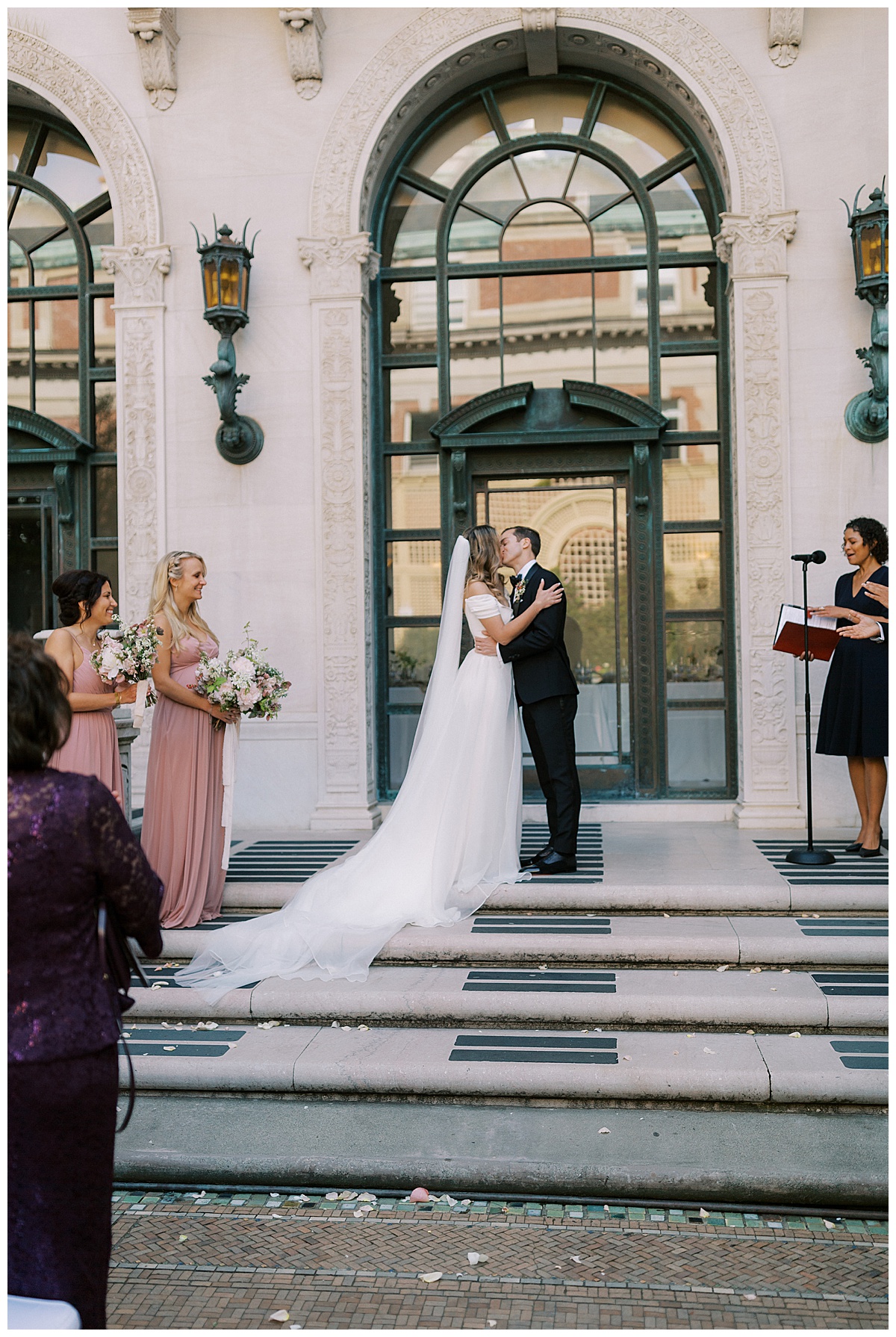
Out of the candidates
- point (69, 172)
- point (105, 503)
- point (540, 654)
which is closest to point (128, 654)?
point (540, 654)

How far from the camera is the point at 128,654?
6.38m

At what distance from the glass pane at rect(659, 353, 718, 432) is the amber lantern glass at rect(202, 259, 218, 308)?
390cm

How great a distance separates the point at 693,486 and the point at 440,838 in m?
4.54

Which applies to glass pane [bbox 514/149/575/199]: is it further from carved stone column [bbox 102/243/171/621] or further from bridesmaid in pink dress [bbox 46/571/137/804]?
bridesmaid in pink dress [bbox 46/571/137/804]

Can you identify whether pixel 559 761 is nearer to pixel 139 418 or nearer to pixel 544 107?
pixel 139 418

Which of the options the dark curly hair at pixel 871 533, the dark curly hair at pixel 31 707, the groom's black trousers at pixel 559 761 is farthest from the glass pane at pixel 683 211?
the dark curly hair at pixel 31 707

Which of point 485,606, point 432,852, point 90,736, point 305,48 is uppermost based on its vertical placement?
point 305,48

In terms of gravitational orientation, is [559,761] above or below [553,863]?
above

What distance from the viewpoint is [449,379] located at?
10.1m

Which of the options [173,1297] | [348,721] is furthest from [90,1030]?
[348,721]

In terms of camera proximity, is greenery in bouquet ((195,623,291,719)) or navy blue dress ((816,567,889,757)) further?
navy blue dress ((816,567,889,757))

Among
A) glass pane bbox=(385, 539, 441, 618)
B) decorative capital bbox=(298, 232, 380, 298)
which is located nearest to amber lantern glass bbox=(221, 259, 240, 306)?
decorative capital bbox=(298, 232, 380, 298)

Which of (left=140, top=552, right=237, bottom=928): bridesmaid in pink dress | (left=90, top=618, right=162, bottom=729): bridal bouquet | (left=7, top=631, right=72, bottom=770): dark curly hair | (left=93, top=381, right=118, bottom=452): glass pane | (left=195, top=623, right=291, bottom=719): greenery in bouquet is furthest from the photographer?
(left=93, top=381, right=118, bottom=452): glass pane

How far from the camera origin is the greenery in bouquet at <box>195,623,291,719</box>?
267 inches
